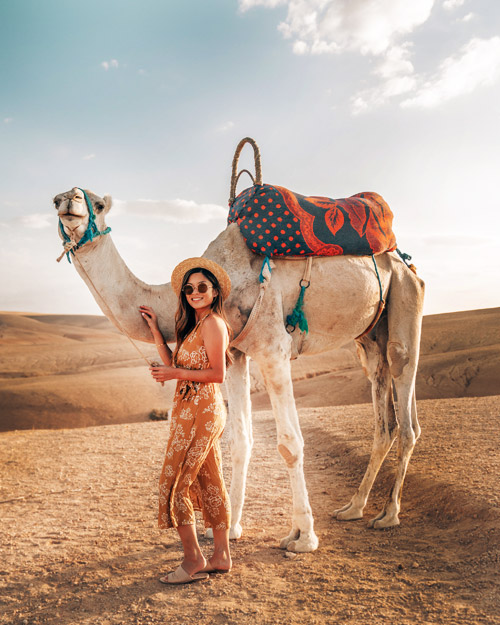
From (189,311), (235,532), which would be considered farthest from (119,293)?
(235,532)

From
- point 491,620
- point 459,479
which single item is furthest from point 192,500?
point 459,479

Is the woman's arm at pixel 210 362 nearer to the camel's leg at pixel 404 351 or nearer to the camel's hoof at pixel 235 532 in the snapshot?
the camel's hoof at pixel 235 532

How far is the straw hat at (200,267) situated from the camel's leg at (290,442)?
0.86 metres

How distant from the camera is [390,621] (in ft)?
11.0

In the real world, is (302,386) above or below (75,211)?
below

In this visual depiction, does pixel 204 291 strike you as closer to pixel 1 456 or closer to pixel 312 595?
pixel 312 595

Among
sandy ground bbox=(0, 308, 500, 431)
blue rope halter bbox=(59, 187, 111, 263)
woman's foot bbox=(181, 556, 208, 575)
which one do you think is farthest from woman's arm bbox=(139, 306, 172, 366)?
sandy ground bbox=(0, 308, 500, 431)

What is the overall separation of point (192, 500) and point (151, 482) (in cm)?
366

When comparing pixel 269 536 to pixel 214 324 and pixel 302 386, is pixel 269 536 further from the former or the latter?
pixel 302 386

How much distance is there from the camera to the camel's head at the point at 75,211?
169 inches

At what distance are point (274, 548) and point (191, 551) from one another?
41.6 inches

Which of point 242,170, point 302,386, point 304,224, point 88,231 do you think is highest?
point 242,170

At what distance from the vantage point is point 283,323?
4699 mm

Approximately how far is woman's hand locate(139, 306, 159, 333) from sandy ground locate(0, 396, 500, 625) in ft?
Result: 6.59
